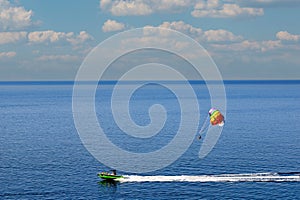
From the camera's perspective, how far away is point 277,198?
103 m

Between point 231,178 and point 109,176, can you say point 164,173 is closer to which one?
point 109,176

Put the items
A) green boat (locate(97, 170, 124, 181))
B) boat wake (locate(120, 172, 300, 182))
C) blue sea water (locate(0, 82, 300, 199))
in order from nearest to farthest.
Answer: blue sea water (locate(0, 82, 300, 199))
boat wake (locate(120, 172, 300, 182))
green boat (locate(97, 170, 124, 181))

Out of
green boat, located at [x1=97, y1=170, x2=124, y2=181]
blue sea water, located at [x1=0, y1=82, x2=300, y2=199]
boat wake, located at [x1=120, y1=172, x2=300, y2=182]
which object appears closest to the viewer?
blue sea water, located at [x1=0, y1=82, x2=300, y2=199]

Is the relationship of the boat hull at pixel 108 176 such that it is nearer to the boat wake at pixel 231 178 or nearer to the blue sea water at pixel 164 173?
the boat wake at pixel 231 178

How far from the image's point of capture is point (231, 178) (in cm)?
11750

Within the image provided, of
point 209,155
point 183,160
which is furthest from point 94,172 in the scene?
point 209,155

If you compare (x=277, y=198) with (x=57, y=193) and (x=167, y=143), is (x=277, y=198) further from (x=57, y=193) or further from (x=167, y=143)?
(x=167, y=143)

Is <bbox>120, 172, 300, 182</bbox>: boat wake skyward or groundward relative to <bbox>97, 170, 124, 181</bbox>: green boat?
groundward

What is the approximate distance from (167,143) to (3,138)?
3012 inches

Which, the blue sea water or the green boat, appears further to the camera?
the green boat

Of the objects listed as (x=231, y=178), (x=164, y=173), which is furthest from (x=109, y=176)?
(x=231, y=178)

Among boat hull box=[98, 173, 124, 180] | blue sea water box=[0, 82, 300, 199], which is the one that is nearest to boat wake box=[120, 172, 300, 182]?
blue sea water box=[0, 82, 300, 199]

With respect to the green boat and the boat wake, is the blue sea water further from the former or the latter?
the green boat

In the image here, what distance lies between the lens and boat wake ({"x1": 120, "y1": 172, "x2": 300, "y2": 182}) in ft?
383
